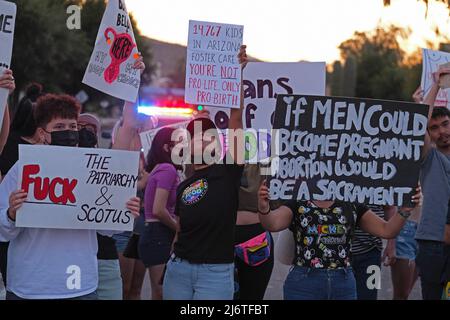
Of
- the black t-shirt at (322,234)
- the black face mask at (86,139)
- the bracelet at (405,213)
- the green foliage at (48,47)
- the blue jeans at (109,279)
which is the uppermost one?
the green foliage at (48,47)

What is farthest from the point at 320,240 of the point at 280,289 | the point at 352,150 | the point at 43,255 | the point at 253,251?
the point at 280,289

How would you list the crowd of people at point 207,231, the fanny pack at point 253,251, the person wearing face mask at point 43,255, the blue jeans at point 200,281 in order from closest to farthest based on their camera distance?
1. the person wearing face mask at point 43,255
2. the crowd of people at point 207,231
3. the blue jeans at point 200,281
4. the fanny pack at point 253,251

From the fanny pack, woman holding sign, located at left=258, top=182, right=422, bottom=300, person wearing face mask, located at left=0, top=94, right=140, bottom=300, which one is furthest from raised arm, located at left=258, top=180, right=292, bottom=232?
the fanny pack

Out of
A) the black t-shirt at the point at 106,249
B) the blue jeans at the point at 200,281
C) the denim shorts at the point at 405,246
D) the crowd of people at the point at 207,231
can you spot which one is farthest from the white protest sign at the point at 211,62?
the denim shorts at the point at 405,246

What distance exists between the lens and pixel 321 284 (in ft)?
15.4

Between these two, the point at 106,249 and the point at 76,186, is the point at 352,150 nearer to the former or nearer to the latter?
the point at 76,186

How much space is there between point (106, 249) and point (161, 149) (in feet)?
5.15

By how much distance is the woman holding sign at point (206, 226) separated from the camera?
5027 mm

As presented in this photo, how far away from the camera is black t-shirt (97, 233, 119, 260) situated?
17.5ft

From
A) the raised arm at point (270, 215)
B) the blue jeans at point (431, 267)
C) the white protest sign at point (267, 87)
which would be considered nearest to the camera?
the raised arm at point (270, 215)

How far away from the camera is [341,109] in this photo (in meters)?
4.70

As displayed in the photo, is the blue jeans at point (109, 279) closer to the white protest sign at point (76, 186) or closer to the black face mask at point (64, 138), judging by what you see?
the white protest sign at point (76, 186)

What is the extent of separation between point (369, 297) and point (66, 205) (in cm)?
267
